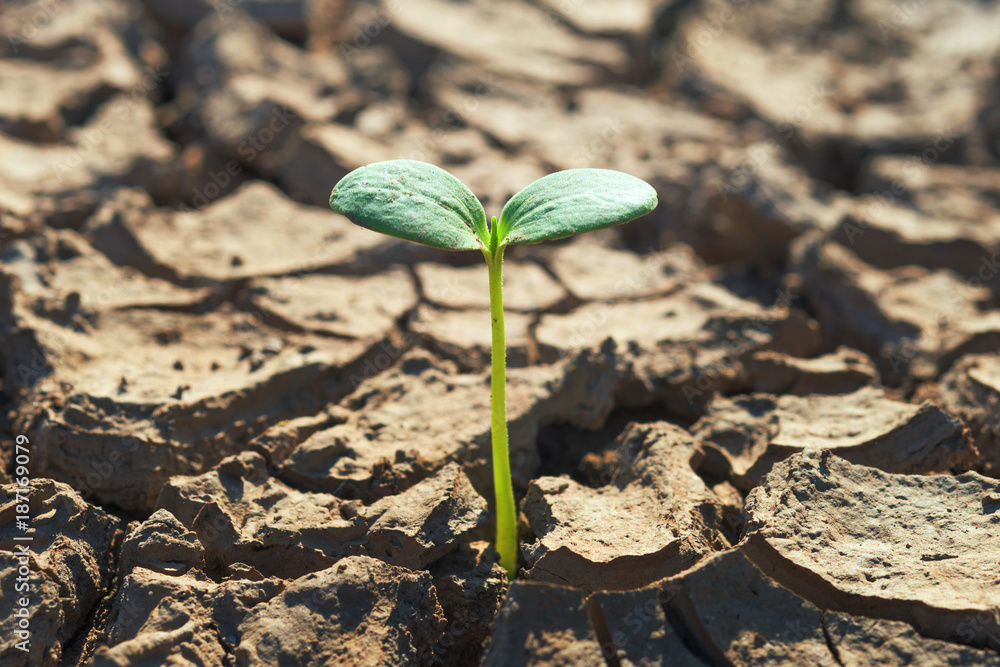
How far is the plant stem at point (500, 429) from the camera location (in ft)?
4.53

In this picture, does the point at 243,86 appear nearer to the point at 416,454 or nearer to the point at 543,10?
the point at 543,10

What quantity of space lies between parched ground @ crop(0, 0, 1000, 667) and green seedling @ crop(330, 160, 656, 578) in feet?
1.39

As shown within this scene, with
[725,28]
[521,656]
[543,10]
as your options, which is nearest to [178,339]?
[521,656]

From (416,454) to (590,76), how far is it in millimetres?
2354

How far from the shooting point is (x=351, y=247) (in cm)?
253

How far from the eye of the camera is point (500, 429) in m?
1.47

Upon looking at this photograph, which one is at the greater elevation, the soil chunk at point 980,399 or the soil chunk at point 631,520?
the soil chunk at point 980,399

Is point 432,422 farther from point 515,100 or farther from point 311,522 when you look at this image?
point 515,100

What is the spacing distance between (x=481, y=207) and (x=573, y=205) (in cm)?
17
